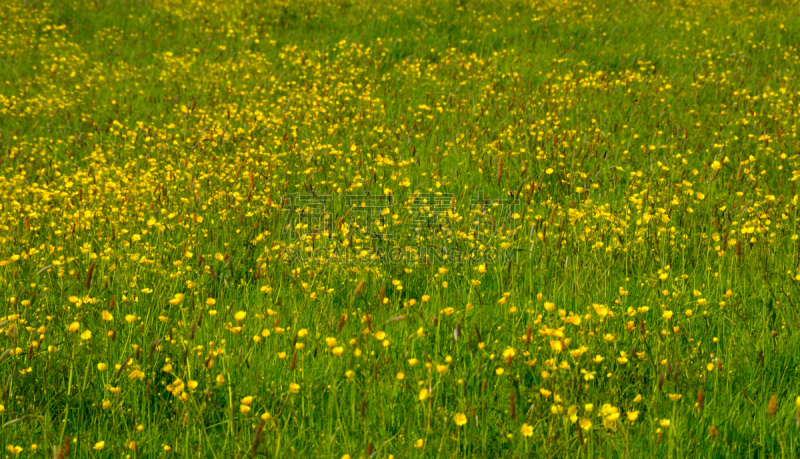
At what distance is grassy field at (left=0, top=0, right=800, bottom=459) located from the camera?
7.45 ft

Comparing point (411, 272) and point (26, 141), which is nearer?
point (411, 272)

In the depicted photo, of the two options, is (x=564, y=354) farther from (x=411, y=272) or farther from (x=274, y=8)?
(x=274, y=8)

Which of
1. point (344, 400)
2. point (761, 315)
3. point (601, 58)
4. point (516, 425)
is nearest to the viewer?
point (516, 425)

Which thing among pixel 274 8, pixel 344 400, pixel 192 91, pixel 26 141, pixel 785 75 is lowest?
pixel 344 400

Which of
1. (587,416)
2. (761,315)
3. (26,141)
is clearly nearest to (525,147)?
(761,315)

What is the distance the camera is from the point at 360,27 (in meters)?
9.34

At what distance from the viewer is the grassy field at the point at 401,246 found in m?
2.27

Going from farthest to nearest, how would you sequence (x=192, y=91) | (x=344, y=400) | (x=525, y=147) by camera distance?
(x=192, y=91), (x=525, y=147), (x=344, y=400)

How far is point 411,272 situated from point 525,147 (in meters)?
2.40

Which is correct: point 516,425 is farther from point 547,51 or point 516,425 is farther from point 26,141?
point 547,51

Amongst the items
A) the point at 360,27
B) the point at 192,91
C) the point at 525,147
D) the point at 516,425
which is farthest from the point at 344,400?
the point at 360,27

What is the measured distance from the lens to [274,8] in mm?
10227

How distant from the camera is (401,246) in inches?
151

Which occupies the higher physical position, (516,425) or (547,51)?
(547,51)
